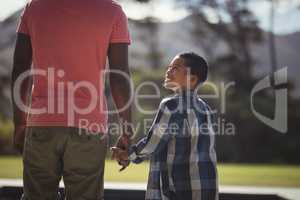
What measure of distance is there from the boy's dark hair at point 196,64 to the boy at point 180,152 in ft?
0.29

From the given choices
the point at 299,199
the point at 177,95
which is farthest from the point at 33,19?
the point at 299,199

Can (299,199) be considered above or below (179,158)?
below

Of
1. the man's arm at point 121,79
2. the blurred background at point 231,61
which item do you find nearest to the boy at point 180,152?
the man's arm at point 121,79

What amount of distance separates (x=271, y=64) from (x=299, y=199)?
51.4ft

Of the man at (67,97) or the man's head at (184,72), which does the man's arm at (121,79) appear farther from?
the man's head at (184,72)

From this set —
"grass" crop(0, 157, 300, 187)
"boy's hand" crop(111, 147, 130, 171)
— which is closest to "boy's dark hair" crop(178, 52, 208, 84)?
"boy's hand" crop(111, 147, 130, 171)

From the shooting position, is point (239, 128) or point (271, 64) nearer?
point (239, 128)

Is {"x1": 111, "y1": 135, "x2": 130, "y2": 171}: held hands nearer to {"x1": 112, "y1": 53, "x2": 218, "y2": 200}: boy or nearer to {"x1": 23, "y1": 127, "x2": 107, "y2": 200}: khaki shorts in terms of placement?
{"x1": 112, "y1": 53, "x2": 218, "y2": 200}: boy

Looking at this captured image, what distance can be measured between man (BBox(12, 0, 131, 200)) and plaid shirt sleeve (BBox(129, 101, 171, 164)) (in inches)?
26.3

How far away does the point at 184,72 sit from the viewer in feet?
9.39

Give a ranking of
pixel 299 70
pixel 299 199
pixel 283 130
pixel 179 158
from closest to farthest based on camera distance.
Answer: pixel 179 158 → pixel 299 199 → pixel 283 130 → pixel 299 70

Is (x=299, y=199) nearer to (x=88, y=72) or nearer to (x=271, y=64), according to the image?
(x=88, y=72)

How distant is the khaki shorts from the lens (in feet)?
6.69

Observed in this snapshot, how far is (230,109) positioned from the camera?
17.0 meters
